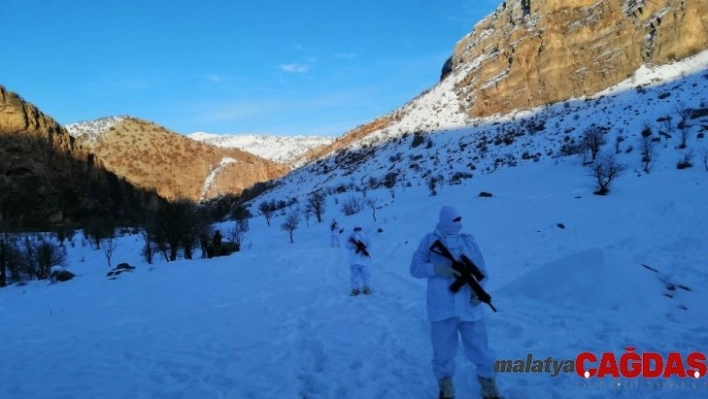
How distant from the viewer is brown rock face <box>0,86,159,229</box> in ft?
171

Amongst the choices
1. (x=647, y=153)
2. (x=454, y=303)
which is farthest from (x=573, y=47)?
(x=454, y=303)

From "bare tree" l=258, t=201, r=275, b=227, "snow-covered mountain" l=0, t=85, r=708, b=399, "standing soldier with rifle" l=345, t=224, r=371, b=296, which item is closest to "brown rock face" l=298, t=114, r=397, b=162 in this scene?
Result: "bare tree" l=258, t=201, r=275, b=227

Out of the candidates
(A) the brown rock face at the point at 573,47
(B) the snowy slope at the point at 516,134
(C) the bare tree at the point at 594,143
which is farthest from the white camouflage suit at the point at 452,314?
(A) the brown rock face at the point at 573,47

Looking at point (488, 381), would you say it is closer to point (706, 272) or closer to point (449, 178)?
point (706, 272)

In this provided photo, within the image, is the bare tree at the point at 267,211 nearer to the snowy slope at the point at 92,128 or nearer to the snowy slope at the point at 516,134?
the snowy slope at the point at 516,134

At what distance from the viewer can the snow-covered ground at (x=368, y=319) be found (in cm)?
468

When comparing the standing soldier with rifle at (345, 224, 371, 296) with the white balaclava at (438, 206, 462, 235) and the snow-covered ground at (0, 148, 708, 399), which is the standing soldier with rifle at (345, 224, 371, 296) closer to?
the snow-covered ground at (0, 148, 708, 399)

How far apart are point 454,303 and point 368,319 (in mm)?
3713

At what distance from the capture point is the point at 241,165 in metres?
96.9

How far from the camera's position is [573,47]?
168 feet

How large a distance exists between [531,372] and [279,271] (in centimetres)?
1103

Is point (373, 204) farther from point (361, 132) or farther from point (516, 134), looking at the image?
point (361, 132)

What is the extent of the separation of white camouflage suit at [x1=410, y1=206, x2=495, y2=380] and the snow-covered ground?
0.49 metres

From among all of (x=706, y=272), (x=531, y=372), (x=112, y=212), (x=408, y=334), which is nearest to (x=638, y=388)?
(x=531, y=372)
